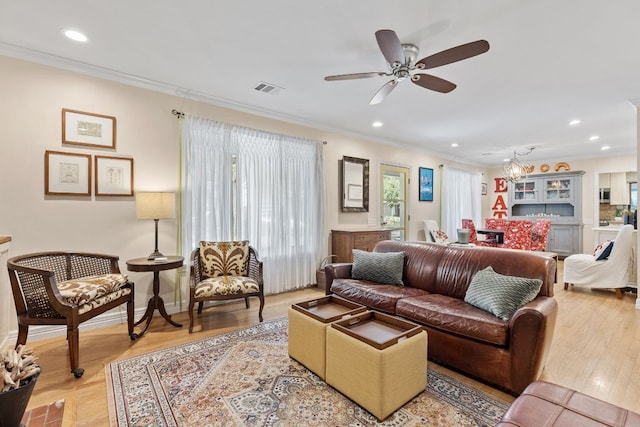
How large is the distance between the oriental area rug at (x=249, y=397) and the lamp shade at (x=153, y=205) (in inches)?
50.8

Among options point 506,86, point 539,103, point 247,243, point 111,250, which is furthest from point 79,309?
point 539,103

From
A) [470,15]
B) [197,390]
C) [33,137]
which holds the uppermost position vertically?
[470,15]

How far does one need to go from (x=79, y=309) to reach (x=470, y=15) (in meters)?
3.50

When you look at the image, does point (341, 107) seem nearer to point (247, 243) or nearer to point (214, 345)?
point (247, 243)

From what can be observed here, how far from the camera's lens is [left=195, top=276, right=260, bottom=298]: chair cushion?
2.91 meters

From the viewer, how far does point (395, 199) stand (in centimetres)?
611

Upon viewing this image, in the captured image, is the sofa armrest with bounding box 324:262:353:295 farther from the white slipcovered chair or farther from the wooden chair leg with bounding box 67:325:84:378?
the white slipcovered chair

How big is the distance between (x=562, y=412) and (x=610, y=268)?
172 inches

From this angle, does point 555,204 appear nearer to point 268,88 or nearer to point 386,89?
point 386,89

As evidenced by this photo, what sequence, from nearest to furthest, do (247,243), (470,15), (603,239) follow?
1. (470,15)
2. (247,243)
3. (603,239)

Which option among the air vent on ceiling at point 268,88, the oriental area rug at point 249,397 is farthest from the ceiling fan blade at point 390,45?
the oriental area rug at point 249,397

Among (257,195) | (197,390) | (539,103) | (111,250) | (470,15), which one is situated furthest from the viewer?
(257,195)

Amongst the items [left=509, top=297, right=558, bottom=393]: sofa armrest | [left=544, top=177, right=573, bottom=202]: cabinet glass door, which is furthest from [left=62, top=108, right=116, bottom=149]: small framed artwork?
[left=544, top=177, right=573, bottom=202]: cabinet glass door

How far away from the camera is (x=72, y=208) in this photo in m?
2.93
